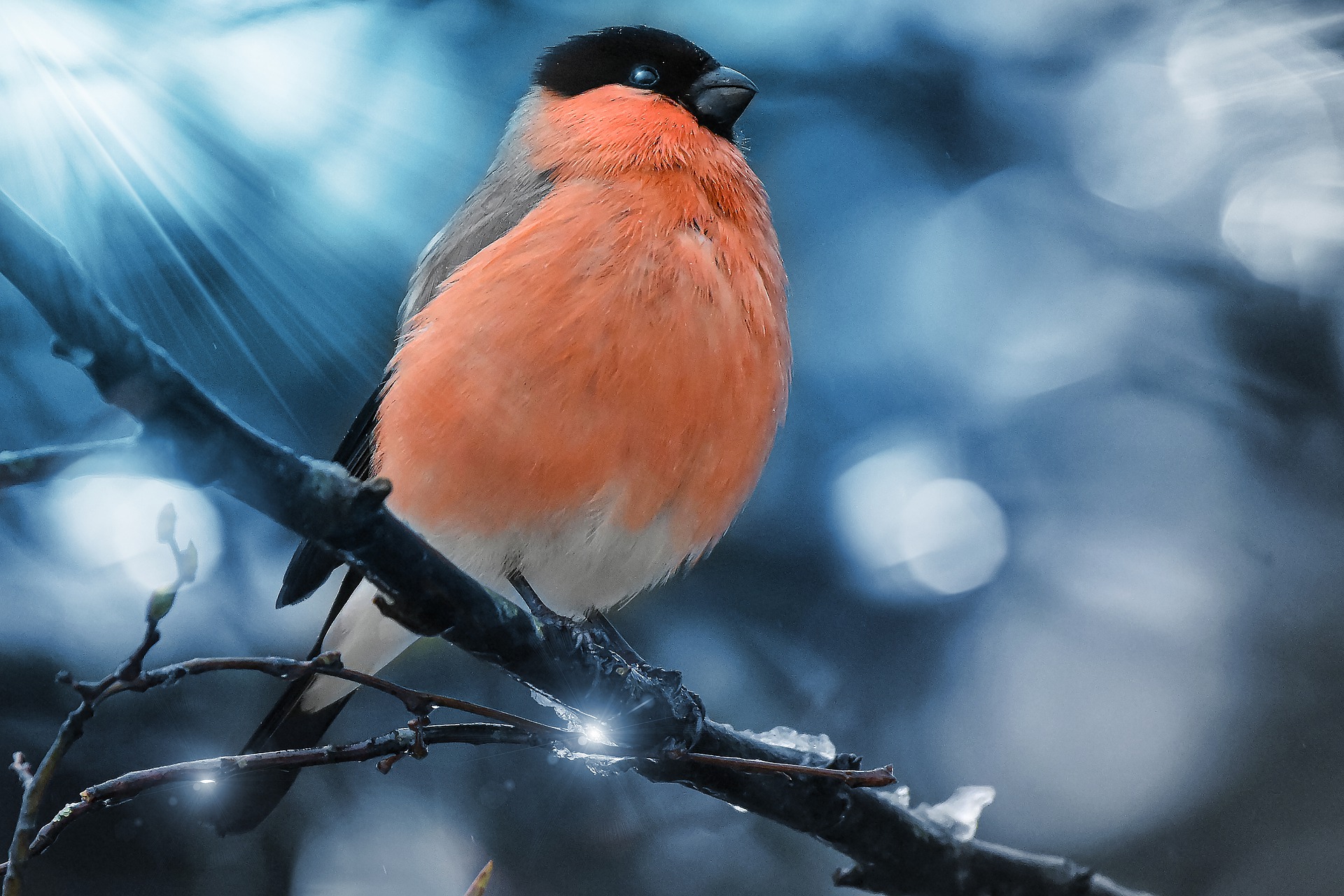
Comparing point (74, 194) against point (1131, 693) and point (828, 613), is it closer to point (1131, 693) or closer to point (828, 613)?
point (828, 613)

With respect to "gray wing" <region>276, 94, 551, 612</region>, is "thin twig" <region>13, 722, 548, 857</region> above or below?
below

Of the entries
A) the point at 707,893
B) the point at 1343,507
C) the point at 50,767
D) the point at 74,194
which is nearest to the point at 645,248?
the point at 74,194

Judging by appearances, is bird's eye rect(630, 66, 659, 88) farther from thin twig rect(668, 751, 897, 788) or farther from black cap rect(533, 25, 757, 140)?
thin twig rect(668, 751, 897, 788)

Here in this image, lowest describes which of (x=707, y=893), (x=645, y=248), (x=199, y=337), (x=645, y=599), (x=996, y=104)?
(x=707, y=893)

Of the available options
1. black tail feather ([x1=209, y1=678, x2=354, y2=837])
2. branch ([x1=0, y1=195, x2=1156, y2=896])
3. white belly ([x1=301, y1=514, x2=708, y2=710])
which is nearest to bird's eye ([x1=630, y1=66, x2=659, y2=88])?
white belly ([x1=301, y1=514, x2=708, y2=710])

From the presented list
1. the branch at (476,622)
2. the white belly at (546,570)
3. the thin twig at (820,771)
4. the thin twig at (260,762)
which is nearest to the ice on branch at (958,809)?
the branch at (476,622)

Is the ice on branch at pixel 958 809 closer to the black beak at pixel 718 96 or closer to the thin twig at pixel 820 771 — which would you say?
the thin twig at pixel 820 771

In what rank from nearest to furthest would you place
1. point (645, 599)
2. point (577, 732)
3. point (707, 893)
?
point (577, 732) < point (707, 893) < point (645, 599)
